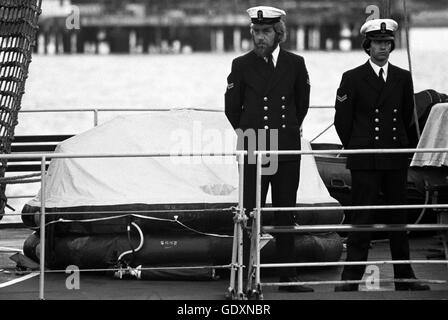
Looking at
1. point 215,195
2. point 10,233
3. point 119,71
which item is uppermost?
point 215,195

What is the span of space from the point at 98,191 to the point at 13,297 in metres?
1.51

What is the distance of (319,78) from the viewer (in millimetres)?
119375

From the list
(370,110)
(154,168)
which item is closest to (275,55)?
(370,110)

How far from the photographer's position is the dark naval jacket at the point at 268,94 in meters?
10.6

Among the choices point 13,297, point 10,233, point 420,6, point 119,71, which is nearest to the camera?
point 13,297

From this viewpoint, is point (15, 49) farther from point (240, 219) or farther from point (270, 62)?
point (240, 219)

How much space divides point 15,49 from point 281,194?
307cm

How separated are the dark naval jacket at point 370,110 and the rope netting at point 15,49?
3025 millimetres

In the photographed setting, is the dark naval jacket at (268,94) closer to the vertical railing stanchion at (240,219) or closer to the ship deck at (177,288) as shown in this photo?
the vertical railing stanchion at (240,219)

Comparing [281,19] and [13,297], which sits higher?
[281,19]

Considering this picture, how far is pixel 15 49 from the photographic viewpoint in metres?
12.2
